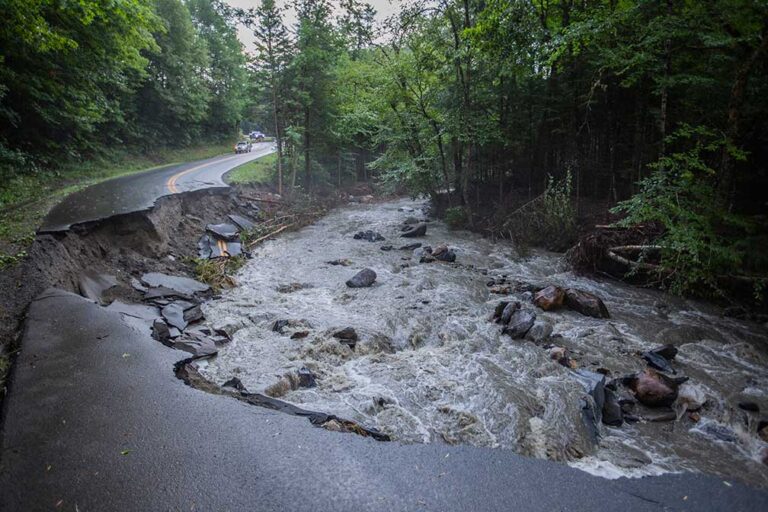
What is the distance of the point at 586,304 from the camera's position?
7738 millimetres

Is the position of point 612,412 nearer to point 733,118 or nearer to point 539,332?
point 539,332

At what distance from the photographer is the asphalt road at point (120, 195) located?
9312 mm

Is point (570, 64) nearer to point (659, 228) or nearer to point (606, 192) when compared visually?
point (606, 192)

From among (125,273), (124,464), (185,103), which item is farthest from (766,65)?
(185,103)

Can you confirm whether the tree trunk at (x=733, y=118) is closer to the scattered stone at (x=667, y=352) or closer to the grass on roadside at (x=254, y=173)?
the scattered stone at (x=667, y=352)

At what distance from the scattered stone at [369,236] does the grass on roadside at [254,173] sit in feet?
29.0

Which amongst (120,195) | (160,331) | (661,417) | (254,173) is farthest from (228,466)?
(254,173)

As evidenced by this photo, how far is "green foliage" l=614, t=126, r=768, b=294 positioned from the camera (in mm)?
6367

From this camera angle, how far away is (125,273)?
862 cm

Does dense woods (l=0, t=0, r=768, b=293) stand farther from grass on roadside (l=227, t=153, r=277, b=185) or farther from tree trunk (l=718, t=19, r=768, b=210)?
grass on roadside (l=227, t=153, r=277, b=185)

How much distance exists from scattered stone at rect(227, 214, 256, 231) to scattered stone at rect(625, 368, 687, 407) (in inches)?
549

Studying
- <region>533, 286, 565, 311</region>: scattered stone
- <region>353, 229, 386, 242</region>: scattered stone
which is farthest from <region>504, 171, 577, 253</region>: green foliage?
<region>353, 229, 386, 242</region>: scattered stone

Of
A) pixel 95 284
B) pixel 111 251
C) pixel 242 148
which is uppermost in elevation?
pixel 242 148

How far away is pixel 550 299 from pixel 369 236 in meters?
8.91
